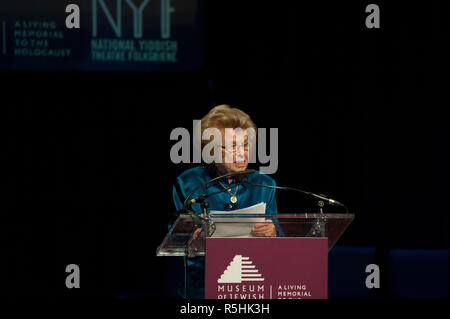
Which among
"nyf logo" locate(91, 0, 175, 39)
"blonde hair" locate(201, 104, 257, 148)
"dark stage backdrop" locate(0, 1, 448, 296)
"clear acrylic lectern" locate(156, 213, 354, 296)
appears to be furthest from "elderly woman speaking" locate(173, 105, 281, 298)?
"nyf logo" locate(91, 0, 175, 39)

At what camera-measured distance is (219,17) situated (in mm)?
4148

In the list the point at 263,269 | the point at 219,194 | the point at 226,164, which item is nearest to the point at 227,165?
the point at 226,164

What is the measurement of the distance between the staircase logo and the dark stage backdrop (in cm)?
245

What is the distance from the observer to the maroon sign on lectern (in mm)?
1714

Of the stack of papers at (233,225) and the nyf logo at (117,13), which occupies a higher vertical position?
the nyf logo at (117,13)

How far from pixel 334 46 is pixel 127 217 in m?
1.86

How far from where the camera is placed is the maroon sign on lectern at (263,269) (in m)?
1.71

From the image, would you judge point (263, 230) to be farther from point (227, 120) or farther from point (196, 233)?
point (227, 120)

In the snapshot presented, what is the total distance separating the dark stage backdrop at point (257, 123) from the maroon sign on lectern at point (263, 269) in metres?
2.42

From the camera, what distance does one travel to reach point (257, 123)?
411 cm

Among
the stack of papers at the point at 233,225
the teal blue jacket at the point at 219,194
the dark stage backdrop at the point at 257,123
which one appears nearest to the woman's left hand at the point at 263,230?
the stack of papers at the point at 233,225

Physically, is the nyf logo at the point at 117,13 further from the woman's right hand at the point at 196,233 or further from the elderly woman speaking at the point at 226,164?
the woman's right hand at the point at 196,233

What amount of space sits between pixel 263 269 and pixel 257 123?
2.45m
